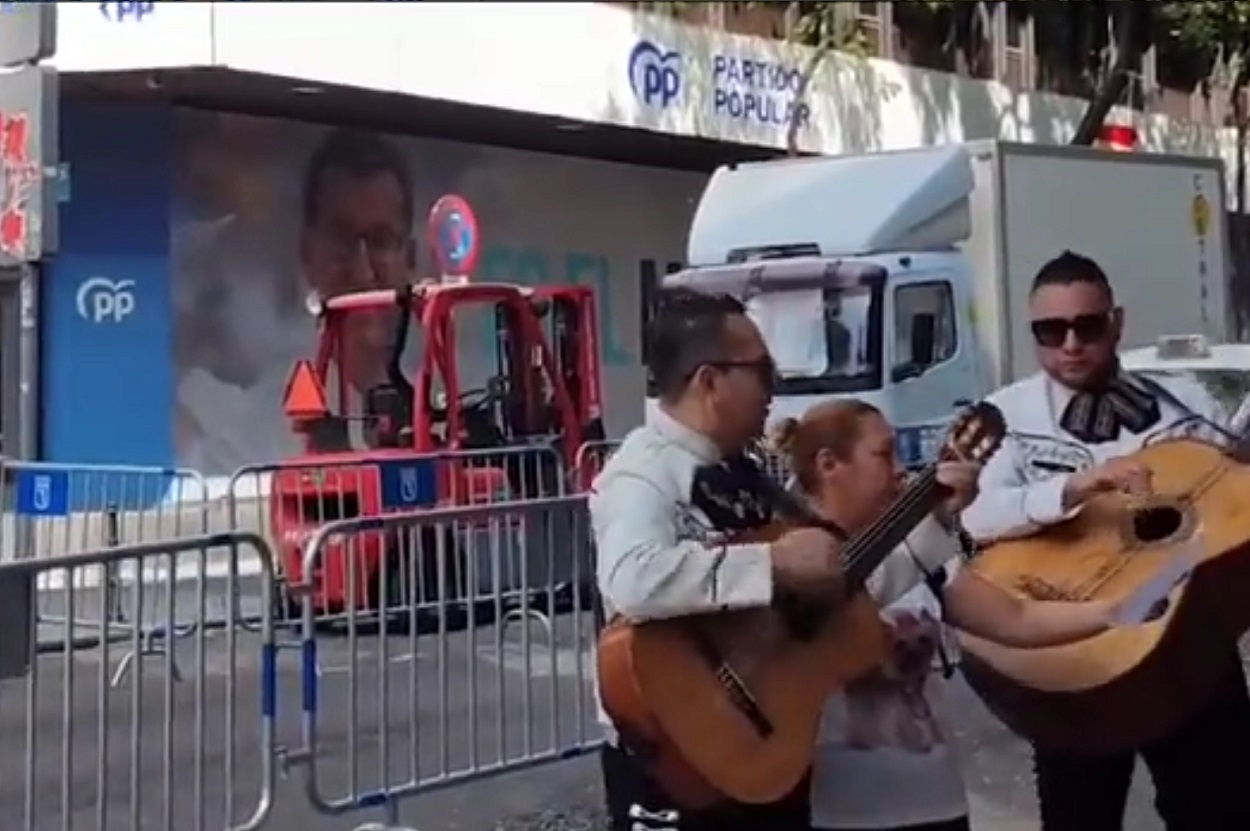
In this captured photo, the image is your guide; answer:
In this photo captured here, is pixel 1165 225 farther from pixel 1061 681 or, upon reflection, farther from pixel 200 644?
pixel 1061 681

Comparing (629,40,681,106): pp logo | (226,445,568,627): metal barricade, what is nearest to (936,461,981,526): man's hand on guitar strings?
(226,445,568,627): metal barricade

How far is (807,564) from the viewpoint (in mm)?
3912

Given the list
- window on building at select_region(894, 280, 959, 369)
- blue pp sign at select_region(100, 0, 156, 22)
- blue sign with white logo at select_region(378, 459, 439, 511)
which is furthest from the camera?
blue pp sign at select_region(100, 0, 156, 22)

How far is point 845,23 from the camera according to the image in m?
22.9

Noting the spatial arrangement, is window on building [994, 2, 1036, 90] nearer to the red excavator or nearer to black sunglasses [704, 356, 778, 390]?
the red excavator

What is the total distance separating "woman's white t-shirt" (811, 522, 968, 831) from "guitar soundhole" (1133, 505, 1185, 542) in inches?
16.3

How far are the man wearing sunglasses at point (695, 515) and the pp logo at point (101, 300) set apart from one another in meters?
15.9

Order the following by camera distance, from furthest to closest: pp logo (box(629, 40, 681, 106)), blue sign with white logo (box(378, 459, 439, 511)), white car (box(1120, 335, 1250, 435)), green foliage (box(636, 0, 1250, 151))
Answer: pp logo (box(629, 40, 681, 106)) → green foliage (box(636, 0, 1250, 151)) → blue sign with white logo (box(378, 459, 439, 511)) → white car (box(1120, 335, 1250, 435))

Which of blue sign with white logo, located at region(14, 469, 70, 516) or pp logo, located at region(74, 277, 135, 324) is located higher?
pp logo, located at region(74, 277, 135, 324)

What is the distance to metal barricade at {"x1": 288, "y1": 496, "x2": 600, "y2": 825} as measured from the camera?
7.00 m

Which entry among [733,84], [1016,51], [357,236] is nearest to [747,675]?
[357,236]

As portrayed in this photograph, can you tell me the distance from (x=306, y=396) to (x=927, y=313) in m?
4.20

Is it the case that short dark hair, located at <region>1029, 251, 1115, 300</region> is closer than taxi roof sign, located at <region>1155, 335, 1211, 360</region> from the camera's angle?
Yes

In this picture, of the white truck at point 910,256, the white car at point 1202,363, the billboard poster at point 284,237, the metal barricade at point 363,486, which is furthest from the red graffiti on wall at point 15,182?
the billboard poster at point 284,237
